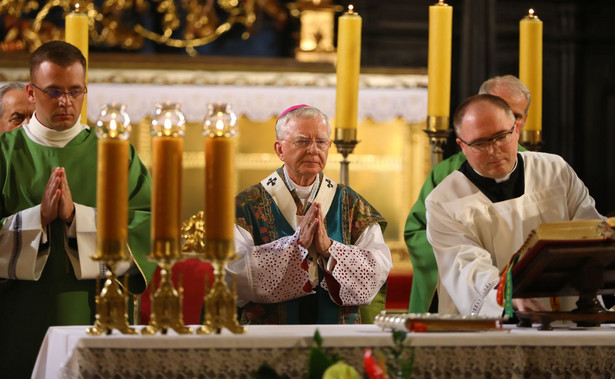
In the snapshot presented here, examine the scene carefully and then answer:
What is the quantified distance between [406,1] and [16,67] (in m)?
3.31

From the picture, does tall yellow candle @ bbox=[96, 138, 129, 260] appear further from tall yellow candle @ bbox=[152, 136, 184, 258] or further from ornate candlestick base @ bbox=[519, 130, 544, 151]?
ornate candlestick base @ bbox=[519, 130, 544, 151]

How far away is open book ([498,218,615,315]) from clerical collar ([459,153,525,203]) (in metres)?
0.88

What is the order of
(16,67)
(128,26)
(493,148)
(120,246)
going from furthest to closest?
(128,26), (16,67), (493,148), (120,246)

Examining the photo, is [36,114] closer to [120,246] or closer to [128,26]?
[120,246]

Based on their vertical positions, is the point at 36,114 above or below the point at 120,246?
above

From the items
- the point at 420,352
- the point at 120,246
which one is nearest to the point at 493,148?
the point at 420,352

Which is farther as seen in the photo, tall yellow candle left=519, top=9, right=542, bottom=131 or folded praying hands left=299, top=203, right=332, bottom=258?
tall yellow candle left=519, top=9, right=542, bottom=131

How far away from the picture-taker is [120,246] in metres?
3.18

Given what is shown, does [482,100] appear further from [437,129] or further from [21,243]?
[21,243]

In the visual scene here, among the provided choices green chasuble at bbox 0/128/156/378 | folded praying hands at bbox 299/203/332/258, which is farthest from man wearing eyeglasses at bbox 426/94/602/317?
green chasuble at bbox 0/128/156/378

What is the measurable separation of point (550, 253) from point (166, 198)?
116 centimetres

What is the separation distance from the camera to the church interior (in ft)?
26.5

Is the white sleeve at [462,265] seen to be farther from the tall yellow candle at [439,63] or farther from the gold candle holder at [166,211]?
the gold candle holder at [166,211]

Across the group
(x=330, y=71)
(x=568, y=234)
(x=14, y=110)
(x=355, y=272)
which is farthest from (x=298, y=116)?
(x=330, y=71)
